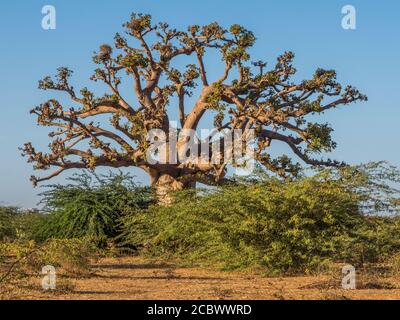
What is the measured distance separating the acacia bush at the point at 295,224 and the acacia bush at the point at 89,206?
4.07 m

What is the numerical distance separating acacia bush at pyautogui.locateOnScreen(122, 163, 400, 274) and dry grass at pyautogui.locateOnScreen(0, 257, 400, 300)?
0.51 metres

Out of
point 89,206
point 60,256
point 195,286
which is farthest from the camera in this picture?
point 89,206

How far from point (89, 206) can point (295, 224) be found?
24.6 feet

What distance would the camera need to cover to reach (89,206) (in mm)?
21094

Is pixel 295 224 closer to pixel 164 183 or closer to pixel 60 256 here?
pixel 60 256

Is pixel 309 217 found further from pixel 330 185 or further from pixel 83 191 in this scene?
pixel 83 191

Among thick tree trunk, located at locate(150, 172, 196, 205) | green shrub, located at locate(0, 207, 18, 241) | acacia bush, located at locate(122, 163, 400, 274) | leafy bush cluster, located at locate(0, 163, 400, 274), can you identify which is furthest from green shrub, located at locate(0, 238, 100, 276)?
thick tree trunk, located at locate(150, 172, 196, 205)

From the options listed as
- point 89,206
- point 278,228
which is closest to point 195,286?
point 278,228

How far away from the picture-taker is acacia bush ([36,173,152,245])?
68.0ft

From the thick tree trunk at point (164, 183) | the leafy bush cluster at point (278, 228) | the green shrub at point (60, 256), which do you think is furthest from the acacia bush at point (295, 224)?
the thick tree trunk at point (164, 183)

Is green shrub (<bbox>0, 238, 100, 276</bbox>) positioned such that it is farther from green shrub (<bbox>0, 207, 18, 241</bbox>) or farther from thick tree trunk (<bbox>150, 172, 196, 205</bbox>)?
thick tree trunk (<bbox>150, 172, 196, 205</bbox>)

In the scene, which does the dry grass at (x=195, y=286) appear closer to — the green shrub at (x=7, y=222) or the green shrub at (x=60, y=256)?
the green shrub at (x=60, y=256)

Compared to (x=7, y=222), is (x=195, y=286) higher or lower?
lower

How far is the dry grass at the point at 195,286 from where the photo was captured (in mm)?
11727
